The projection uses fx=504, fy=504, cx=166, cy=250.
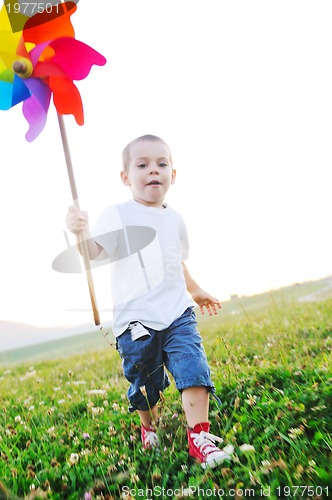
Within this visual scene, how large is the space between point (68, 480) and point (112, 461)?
30 cm

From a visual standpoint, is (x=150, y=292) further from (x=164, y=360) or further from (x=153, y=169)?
(x=153, y=169)

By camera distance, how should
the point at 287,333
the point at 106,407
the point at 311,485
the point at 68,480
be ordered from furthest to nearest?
the point at 287,333
the point at 106,407
the point at 68,480
the point at 311,485

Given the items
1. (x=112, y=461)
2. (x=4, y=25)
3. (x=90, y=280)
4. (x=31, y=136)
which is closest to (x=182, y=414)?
(x=112, y=461)

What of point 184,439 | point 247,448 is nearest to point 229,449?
point 247,448

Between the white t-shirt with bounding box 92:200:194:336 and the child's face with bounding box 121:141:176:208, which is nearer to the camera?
the white t-shirt with bounding box 92:200:194:336

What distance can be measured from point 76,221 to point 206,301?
1.25m

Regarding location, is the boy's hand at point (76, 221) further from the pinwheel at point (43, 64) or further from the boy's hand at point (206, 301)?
the boy's hand at point (206, 301)

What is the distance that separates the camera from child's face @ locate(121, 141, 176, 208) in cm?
367

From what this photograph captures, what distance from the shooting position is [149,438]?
3537 millimetres

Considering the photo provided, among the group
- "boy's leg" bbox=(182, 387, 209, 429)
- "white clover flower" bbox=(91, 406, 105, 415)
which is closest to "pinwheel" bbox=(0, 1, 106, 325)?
"boy's leg" bbox=(182, 387, 209, 429)

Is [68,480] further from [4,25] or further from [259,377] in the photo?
[4,25]

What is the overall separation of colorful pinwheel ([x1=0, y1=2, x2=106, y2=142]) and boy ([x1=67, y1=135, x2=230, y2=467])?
25.2 inches

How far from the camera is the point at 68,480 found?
319 cm

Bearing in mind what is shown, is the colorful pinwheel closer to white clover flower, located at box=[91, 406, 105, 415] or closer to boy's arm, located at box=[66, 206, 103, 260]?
boy's arm, located at box=[66, 206, 103, 260]
